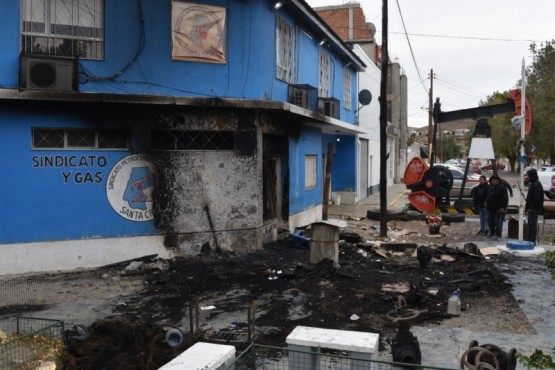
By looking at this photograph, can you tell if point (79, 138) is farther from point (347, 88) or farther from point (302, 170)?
point (347, 88)

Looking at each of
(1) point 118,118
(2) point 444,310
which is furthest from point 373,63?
A: (2) point 444,310

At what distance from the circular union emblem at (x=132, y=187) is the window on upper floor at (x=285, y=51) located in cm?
453

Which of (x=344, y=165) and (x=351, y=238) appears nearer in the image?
(x=351, y=238)

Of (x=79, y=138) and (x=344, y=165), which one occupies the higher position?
(x=79, y=138)

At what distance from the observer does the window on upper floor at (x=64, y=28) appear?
11250 millimetres

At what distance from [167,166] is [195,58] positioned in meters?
2.50

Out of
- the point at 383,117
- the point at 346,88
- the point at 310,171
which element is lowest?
the point at 310,171

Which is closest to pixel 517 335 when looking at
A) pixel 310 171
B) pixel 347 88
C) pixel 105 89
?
pixel 105 89

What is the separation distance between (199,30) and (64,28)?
2849 mm

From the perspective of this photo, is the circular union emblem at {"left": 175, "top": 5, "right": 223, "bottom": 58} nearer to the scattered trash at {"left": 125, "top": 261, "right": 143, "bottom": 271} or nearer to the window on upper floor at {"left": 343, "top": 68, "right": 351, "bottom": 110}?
the scattered trash at {"left": 125, "top": 261, "right": 143, "bottom": 271}

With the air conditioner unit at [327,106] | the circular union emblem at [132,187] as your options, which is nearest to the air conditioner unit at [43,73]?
the circular union emblem at [132,187]

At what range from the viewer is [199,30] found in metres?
12.1

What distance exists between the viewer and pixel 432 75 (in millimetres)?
52469

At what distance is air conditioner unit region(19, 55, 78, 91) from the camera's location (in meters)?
10.8
